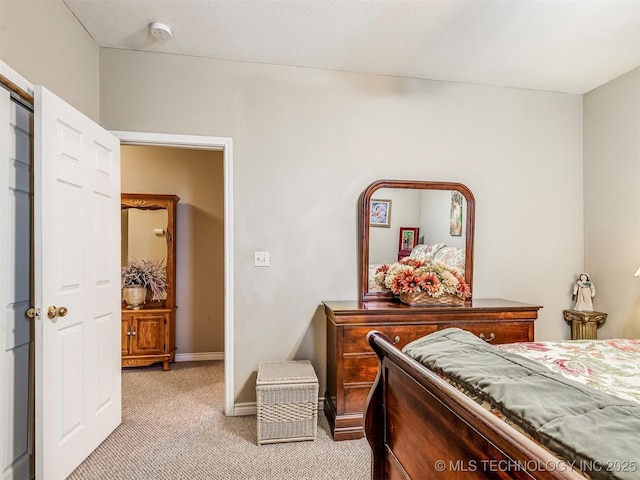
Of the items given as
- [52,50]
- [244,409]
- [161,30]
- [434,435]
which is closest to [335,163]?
[161,30]

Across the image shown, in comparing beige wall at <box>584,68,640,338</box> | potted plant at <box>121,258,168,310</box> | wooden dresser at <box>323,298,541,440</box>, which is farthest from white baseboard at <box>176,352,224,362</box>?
beige wall at <box>584,68,640,338</box>

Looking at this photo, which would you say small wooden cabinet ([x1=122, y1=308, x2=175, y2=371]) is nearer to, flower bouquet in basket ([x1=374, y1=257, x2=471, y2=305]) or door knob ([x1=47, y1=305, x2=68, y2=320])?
door knob ([x1=47, y1=305, x2=68, y2=320])

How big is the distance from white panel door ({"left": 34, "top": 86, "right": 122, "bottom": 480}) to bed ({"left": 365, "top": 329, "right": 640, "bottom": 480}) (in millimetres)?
1559

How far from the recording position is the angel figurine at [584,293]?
3029 mm

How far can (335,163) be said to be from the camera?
2793 mm

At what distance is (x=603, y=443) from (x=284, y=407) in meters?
1.88

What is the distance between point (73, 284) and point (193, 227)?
209 centimetres

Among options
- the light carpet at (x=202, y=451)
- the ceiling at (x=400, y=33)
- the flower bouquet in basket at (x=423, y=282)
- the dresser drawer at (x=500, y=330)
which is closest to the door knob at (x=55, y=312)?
the light carpet at (x=202, y=451)

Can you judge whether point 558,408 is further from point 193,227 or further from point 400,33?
point 193,227

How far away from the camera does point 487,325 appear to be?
249cm

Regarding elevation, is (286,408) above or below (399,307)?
below

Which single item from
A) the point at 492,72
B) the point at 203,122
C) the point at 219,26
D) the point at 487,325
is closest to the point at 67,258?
the point at 203,122

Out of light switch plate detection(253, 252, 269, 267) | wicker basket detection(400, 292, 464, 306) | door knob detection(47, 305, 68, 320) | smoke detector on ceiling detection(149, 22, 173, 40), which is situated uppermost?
smoke detector on ceiling detection(149, 22, 173, 40)

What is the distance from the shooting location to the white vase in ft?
11.5
